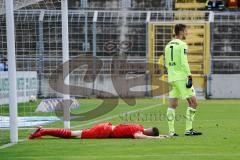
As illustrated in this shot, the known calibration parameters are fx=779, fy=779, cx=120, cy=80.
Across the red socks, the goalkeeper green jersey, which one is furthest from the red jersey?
the goalkeeper green jersey

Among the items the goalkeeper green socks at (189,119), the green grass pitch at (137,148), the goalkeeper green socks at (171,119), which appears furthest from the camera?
the goalkeeper green socks at (189,119)

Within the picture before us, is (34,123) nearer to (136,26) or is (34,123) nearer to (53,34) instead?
(53,34)

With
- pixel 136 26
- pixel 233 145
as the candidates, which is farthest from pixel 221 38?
pixel 233 145

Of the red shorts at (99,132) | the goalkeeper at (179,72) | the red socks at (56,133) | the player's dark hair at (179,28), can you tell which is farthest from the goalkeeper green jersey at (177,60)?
the red socks at (56,133)

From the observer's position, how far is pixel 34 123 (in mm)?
19625

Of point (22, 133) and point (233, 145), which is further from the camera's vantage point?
point (22, 133)

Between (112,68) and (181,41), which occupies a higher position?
(181,41)

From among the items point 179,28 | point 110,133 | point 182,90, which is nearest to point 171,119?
point 182,90

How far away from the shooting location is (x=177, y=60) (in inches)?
617

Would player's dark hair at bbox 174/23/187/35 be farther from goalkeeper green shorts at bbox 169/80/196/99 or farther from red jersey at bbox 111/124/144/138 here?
red jersey at bbox 111/124/144/138

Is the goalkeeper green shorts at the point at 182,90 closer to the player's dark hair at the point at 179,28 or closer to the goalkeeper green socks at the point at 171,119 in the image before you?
the goalkeeper green socks at the point at 171,119

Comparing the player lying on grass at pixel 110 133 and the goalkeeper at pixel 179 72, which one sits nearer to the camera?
the player lying on grass at pixel 110 133

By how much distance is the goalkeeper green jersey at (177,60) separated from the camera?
1559cm

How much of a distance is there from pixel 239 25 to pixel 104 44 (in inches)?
272
